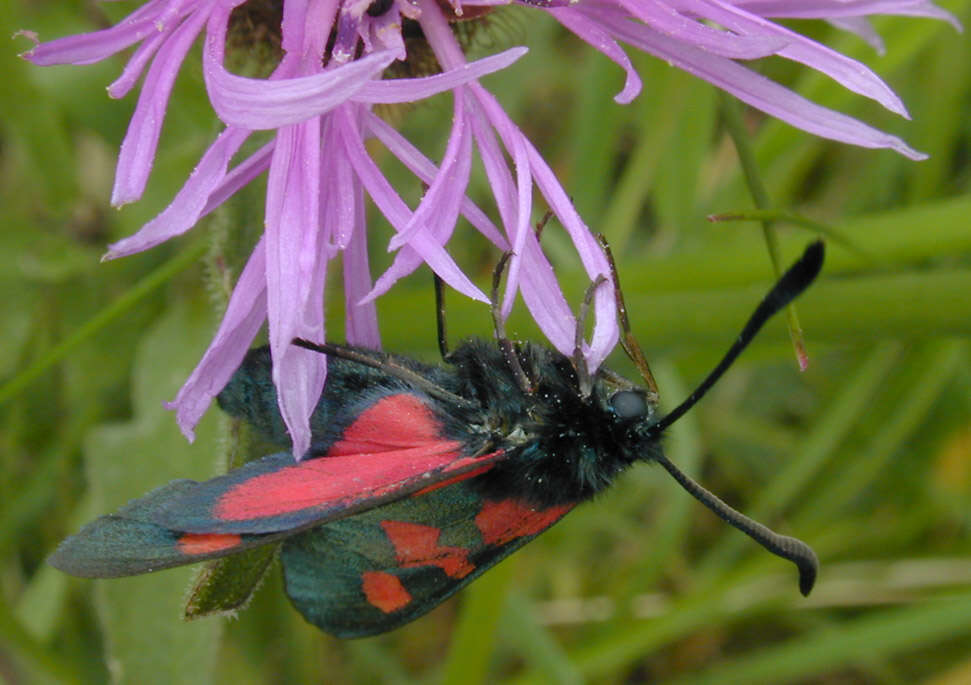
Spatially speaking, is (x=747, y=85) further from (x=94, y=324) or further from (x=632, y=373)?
(x=94, y=324)

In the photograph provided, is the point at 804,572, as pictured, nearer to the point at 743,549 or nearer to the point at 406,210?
the point at 406,210

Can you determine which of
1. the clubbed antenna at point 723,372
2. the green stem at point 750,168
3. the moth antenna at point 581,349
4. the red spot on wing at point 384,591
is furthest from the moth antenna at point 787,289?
the red spot on wing at point 384,591

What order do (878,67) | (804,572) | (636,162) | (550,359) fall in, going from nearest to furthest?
(804,572) → (550,359) → (878,67) → (636,162)

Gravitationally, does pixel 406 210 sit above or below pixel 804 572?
above

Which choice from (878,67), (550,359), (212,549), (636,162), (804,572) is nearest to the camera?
(212,549)

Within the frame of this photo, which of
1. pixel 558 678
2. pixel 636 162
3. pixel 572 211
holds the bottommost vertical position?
pixel 558 678

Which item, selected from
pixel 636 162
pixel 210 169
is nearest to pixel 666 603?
pixel 636 162

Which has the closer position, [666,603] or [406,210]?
[406,210]
